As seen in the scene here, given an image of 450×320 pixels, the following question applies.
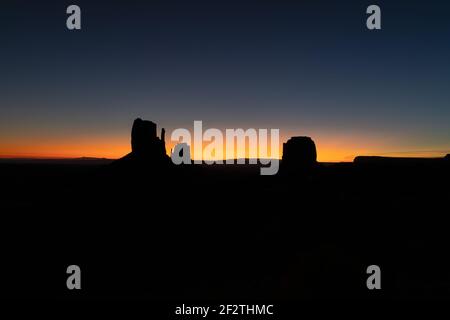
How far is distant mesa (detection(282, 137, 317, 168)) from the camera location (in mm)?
55781

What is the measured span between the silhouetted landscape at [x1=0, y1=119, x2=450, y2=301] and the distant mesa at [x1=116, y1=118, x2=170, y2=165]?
0.52 ft

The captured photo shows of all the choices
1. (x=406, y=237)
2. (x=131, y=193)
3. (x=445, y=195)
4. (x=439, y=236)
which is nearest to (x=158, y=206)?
(x=131, y=193)

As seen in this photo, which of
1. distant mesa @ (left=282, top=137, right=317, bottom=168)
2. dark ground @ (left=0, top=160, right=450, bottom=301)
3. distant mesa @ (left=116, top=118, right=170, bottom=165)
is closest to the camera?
dark ground @ (left=0, top=160, right=450, bottom=301)

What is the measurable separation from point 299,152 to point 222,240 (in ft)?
88.8

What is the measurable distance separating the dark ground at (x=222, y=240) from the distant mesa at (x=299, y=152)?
1096cm

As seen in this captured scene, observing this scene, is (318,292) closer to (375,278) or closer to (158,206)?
(375,278)

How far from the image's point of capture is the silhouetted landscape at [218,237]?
1075 inches

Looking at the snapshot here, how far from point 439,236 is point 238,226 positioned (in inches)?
822

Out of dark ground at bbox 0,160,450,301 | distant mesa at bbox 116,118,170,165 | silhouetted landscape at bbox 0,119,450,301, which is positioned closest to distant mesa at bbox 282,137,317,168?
silhouetted landscape at bbox 0,119,450,301

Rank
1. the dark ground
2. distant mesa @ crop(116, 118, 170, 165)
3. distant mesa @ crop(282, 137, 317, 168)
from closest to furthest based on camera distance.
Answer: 1. the dark ground
2. distant mesa @ crop(116, 118, 170, 165)
3. distant mesa @ crop(282, 137, 317, 168)

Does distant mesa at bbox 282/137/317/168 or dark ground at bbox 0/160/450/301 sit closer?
dark ground at bbox 0/160/450/301

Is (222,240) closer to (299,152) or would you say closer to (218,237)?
(218,237)

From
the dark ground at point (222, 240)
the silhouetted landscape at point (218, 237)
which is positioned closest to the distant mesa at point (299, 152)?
the silhouetted landscape at point (218, 237)

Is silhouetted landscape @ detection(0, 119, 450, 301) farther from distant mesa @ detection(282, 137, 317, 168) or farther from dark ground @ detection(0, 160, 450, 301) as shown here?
distant mesa @ detection(282, 137, 317, 168)
